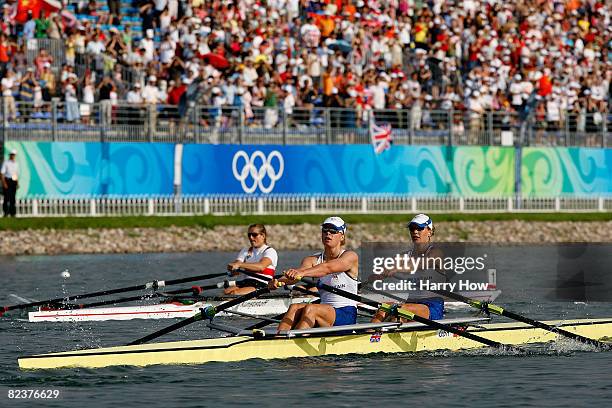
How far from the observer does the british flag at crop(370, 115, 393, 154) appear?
45375mm

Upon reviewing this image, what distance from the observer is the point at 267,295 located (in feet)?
88.1

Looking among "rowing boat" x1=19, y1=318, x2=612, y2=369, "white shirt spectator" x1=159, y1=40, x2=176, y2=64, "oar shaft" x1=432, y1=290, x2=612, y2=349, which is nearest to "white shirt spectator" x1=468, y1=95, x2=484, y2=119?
"white shirt spectator" x1=159, y1=40, x2=176, y2=64

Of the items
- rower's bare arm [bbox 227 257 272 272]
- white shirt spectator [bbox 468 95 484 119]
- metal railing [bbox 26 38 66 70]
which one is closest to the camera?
rower's bare arm [bbox 227 257 272 272]

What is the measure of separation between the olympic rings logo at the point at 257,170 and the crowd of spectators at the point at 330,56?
106cm

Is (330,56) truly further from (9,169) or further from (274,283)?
(274,283)

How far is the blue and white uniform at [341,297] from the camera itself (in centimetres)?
2052

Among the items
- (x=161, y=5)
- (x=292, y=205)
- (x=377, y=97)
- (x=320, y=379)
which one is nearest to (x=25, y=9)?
(x=161, y=5)

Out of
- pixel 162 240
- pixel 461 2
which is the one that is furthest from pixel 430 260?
pixel 461 2

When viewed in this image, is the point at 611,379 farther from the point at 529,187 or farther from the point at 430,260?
the point at 529,187

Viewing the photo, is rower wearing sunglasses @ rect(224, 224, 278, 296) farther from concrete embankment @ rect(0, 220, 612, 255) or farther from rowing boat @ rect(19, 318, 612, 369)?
→ concrete embankment @ rect(0, 220, 612, 255)

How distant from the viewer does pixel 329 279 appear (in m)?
20.6

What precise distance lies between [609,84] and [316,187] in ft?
41.9

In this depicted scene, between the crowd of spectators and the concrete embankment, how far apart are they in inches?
127

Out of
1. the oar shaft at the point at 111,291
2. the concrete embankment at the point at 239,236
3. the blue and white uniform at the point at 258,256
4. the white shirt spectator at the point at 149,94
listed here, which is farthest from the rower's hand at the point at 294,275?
the white shirt spectator at the point at 149,94
